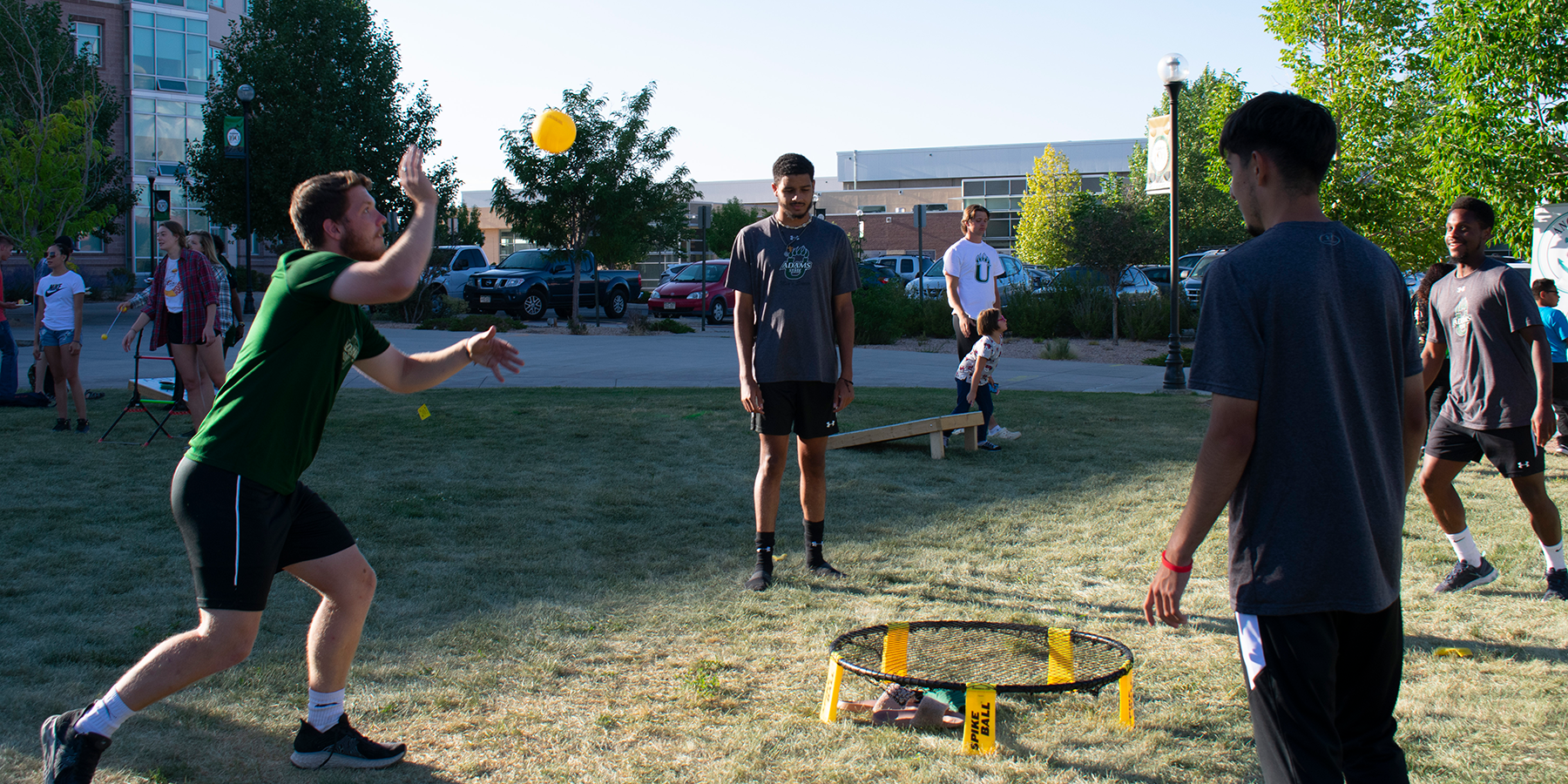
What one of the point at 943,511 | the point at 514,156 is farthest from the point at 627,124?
the point at 943,511

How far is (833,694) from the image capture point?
11.8 feet

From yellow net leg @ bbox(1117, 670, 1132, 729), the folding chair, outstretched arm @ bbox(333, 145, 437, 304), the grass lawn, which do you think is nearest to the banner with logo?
the grass lawn

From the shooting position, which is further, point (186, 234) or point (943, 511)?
point (186, 234)

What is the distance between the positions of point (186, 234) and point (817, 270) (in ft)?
20.3

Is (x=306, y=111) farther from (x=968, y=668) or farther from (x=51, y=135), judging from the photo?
(x=968, y=668)

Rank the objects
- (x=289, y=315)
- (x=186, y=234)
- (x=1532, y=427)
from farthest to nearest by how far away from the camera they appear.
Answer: (x=186, y=234)
(x=1532, y=427)
(x=289, y=315)

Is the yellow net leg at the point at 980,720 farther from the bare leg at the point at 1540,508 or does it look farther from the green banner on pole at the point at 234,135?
the green banner on pole at the point at 234,135

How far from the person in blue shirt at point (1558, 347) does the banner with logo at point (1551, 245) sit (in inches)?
79.6

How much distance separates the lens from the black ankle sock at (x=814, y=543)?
17.9ft

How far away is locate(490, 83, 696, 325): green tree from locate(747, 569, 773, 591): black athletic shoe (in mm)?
18518

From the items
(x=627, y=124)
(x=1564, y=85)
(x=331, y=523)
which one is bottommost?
(x=331, y=523)

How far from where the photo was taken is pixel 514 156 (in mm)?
22938

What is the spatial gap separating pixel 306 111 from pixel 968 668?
27.4m

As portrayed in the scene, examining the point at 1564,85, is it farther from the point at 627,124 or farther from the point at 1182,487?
the point at 627,124
